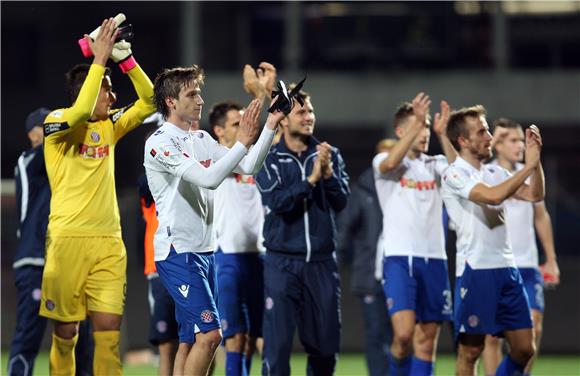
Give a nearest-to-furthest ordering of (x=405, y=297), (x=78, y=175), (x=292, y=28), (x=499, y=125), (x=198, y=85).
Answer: (x=198, y=85), (x=78, y=175), (x=405, y=297), (x=499, y=125), (x=292, y=28)

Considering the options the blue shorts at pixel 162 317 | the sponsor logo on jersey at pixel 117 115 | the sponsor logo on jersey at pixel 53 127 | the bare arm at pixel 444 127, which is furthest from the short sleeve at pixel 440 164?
the sponsor logo on jersey at pixel 53 127

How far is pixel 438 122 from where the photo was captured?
30.3 ft

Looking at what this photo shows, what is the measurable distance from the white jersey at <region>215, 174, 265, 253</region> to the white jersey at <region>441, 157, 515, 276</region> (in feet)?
5.13

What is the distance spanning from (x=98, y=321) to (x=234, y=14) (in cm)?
1460

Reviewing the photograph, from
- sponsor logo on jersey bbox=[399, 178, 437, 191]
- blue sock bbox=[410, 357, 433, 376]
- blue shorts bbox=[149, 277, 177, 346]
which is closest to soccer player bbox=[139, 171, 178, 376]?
blue shorts bbox=[149, 277, 177, 346]

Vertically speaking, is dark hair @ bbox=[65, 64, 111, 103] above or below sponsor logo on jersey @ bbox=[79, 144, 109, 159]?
above

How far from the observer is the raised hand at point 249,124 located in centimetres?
704

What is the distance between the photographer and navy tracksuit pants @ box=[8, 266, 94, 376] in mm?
9008

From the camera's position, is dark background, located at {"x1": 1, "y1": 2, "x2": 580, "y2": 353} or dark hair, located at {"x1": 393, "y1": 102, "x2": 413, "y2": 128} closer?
dark hair, located at {"x1": 393, "y1": 102, "x2": 413, "y2": 128}

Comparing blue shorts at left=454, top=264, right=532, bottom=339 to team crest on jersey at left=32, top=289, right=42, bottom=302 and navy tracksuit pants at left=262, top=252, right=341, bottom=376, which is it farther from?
team crest on jersey at left=32, top=289, right=42, bottom=302

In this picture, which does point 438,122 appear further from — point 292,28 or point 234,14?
point 234,14

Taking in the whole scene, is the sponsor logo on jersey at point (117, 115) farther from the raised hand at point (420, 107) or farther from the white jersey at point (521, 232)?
the white jersey at point (521, 232)

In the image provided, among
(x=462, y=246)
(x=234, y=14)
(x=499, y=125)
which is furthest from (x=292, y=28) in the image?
(x=462, y=246)

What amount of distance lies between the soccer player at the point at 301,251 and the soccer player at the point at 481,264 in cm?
87
